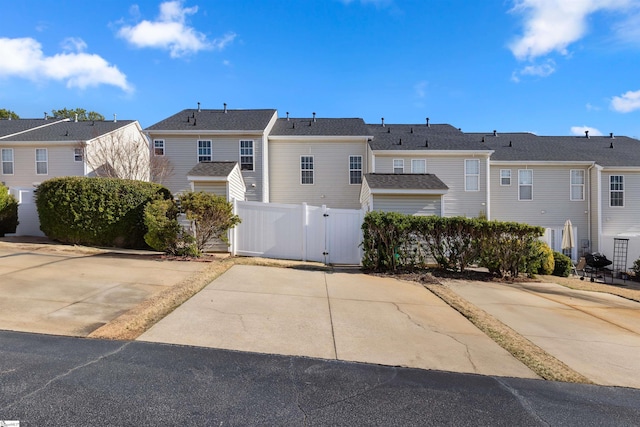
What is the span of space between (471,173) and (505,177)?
274 cm

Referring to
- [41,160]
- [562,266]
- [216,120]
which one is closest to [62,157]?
[41,160]

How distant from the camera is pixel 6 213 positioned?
12.9m

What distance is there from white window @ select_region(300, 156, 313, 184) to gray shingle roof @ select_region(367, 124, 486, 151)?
3.58m

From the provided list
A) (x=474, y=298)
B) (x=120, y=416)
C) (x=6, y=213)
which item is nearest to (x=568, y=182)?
(x=474, y=298)

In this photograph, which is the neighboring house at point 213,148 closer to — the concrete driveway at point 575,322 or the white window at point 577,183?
the concrete driveway at point 575,322

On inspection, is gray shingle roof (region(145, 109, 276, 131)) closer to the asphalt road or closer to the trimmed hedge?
the trimmed hedge

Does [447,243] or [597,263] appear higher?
[447,243]

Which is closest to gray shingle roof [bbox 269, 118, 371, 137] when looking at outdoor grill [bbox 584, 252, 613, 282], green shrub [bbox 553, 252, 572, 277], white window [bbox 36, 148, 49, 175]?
green shrub [bbox 553, 252, 572, 277]

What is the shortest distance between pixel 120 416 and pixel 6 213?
563 inches

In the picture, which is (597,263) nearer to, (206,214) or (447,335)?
(447,335)

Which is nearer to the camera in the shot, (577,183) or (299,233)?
(299,233)

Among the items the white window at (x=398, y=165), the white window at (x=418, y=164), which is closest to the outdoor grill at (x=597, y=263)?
the white window at (x=418, y=164)

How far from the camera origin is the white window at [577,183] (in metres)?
20.6

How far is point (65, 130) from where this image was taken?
22.7 meters
